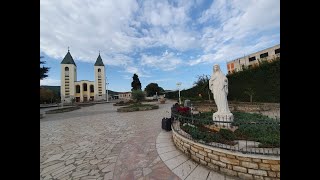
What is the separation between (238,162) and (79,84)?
59.9 meters

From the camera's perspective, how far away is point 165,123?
28.5 feet

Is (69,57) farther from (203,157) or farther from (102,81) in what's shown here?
(203,157)

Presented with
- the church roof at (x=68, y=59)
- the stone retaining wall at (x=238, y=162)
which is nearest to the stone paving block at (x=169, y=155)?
the stone retaining wall at (x=238, y=162)

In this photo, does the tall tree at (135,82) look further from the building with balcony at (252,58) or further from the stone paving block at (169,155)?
the stone paving block at (169,155)

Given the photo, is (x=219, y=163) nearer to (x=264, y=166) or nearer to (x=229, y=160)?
(x=229, y=160)

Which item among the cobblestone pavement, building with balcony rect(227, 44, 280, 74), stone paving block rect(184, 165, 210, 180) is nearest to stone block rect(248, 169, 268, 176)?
stone paving block rect(184, 165, 210, 180)

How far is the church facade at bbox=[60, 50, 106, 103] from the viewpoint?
53438 millimetres

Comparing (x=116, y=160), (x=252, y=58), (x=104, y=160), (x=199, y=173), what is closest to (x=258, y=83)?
(x=199, y=173)

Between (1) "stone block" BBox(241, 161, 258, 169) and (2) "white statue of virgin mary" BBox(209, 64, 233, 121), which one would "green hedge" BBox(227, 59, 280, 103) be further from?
(1) "stone block" BBox(241, 161, 258, 169)

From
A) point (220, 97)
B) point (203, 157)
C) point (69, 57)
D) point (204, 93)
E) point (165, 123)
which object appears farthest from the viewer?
point (69, 57)
